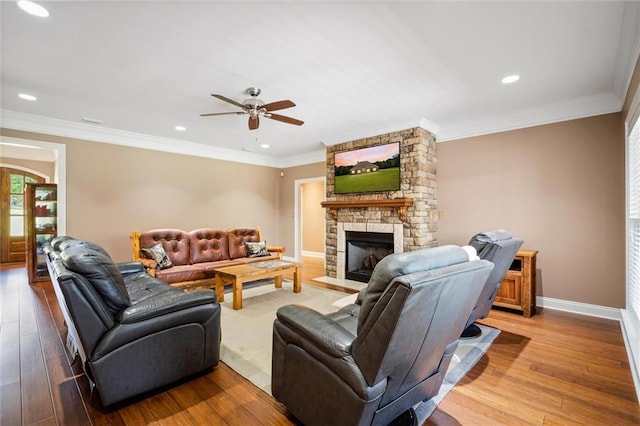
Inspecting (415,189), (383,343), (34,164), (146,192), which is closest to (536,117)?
(415,189)

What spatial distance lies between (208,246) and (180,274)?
105cm

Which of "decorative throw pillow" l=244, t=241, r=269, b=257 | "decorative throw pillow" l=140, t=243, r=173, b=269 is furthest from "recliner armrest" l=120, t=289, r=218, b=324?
"decorative throw pillow" l=244, t=241, r=269, b=257

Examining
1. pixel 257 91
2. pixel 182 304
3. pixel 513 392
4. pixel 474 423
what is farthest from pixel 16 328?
pixel 513 392

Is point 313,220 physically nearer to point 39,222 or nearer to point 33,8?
point 39,222

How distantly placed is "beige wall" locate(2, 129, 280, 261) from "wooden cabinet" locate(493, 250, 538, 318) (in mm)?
5460

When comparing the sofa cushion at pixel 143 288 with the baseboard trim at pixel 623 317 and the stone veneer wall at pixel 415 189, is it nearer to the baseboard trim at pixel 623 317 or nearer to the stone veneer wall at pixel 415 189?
the stone veneer wall at pixel 415 189

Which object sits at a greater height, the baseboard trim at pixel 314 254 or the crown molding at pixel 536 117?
the crown molding at pixel 536 117

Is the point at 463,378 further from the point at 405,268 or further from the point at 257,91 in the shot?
the point at 257,91

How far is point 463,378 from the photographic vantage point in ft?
7.38

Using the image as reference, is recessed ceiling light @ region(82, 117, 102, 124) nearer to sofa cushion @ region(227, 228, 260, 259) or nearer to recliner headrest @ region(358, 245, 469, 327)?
sofa cushion @ region(227, 228, 260, 259)

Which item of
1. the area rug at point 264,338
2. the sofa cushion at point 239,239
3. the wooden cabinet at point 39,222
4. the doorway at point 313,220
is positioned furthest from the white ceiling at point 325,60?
the doorway at point 313,220

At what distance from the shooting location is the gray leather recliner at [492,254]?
2.42 metres

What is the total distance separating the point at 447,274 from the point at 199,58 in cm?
279

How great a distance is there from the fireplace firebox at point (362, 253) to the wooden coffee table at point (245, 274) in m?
1.32
